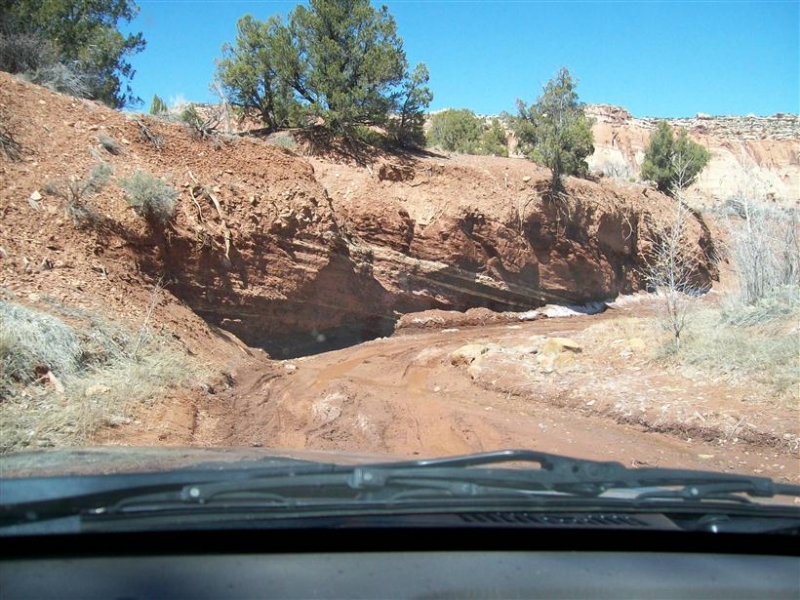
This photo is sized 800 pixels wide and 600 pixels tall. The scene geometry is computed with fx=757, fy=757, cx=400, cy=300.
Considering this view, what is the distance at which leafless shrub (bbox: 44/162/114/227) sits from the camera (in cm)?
1243

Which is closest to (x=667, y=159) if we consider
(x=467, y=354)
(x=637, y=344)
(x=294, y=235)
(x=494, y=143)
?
(x=494, y=143)

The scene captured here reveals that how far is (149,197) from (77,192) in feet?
3.96

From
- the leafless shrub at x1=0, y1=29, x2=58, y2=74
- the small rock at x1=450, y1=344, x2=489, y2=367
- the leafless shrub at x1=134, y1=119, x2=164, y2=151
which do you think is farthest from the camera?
the leafless shrub at x1=0, y1=29, x2=58, y2=74

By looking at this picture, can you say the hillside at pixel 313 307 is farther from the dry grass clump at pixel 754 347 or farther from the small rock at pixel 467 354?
the dry grass clump at pixel 754 347

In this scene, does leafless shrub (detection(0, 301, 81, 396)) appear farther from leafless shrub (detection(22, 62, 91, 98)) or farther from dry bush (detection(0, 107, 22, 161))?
leafless shrub (detection(22, 62, 91, 98))

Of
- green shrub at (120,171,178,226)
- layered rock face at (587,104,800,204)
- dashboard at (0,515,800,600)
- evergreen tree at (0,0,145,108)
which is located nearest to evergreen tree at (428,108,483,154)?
evergreen tree at (0,0,145,108)

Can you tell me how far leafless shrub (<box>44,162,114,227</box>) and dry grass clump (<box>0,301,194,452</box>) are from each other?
8.20 ft

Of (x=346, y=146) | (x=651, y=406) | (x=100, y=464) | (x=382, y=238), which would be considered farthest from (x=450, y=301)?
(x=100, y=464)

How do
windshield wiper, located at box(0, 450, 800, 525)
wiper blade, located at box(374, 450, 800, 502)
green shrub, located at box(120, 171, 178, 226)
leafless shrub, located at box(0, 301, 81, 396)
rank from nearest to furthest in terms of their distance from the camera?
windshield wiper, located at box(0, 450, 800, 525), wiper blade, located at box(374, 450, 800, 502), leafless shrub, located at box(0, 301, 81, 396), green shrub, located at box(120, 171, 178, 226)

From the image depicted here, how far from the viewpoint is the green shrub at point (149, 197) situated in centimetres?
1334

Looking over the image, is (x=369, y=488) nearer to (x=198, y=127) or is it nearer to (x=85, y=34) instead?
(x=198, y=127)

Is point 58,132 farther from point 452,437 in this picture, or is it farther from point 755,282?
point 755,282

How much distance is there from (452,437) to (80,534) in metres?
7.83

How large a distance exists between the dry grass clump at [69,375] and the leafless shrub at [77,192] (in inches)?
98.4
